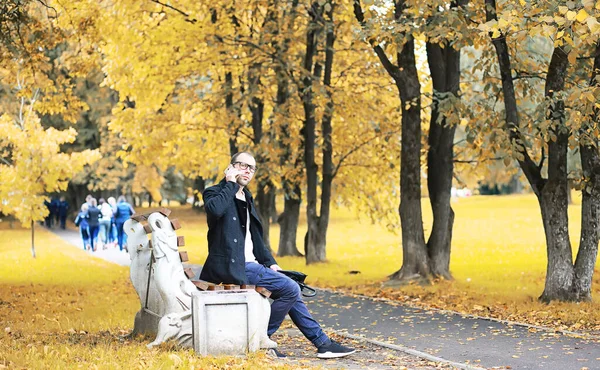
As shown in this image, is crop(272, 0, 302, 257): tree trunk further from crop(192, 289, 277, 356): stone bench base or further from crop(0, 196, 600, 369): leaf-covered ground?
crop(192, 289, 277, 356): stone bench base

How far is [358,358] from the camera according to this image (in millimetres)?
9414

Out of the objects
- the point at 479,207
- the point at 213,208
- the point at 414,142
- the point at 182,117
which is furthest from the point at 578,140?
the point at 479,207

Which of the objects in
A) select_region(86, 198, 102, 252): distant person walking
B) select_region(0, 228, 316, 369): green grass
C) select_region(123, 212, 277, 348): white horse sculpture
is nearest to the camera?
select_region(0, 228, 316, 369): green grass

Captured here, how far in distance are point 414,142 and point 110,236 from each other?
21.8 m

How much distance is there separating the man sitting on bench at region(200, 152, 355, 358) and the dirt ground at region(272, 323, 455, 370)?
0.68ft

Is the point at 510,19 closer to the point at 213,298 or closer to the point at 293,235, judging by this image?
the point at 213,298

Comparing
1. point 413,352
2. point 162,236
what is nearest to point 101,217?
point 162,236

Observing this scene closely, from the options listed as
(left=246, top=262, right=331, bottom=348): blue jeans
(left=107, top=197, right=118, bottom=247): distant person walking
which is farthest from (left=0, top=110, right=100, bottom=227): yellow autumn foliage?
(left=246, top=262, right=331, bottom=348): blue jeans

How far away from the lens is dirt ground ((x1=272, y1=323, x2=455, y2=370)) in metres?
8.85

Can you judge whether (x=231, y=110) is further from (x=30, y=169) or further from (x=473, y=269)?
(x=473, y=269)

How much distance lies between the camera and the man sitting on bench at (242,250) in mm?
8641

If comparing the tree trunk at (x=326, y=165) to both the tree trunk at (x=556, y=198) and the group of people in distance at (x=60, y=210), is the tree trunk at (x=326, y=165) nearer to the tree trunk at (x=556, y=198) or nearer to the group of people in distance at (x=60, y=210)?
the tree trunk at (x=556, y=198)

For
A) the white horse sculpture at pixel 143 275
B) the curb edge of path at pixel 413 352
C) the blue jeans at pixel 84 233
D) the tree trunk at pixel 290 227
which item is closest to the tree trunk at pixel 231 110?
the tree trunk at pixel 290 227

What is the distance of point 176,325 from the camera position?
8961mm
